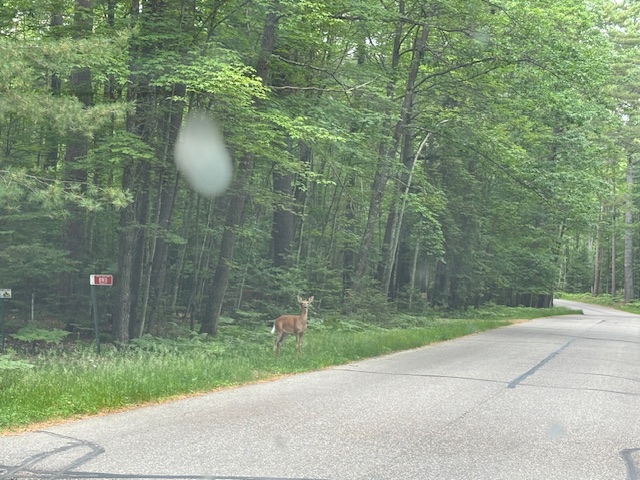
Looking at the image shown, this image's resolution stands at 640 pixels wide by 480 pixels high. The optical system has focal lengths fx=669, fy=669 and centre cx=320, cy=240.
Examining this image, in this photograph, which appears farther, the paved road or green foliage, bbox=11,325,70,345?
green foliage, bbox=11,325,70,345

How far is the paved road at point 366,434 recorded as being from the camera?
18.4ft

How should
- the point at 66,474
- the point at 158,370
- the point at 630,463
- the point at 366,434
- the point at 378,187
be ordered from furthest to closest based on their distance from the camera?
the point at 378,187 → the point at 158,370 → the point at 366,434 → the point at 630,463 → the point at 66,474

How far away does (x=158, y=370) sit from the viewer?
34.1 feet

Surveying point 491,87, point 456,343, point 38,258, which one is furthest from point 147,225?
point 491,87

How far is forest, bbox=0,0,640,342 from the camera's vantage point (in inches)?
566

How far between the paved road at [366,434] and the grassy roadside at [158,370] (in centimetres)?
45

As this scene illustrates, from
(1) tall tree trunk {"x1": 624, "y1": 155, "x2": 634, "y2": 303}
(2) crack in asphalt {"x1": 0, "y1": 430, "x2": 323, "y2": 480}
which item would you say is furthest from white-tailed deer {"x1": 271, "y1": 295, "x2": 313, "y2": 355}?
(1) tall tree trunk {"x1": 624, "y1": 155, "x2": 634, "y2": 303}

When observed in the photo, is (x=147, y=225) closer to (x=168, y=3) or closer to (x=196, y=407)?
(x=168, y=3)

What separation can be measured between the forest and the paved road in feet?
19.4

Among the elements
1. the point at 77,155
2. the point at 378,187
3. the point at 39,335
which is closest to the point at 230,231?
the point at 77,155

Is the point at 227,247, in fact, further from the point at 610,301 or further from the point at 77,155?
the point at 610,301

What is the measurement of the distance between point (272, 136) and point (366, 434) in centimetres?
965

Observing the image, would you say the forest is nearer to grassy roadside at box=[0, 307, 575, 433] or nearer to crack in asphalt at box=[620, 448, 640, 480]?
grassy roadside at box=[0, 307, 575, 433]

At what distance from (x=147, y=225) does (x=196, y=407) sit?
913 centimetres
